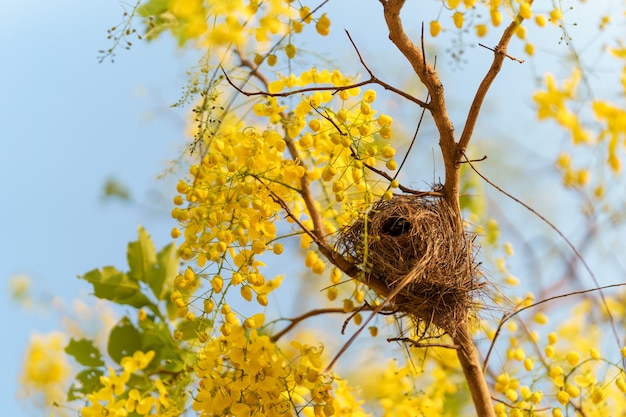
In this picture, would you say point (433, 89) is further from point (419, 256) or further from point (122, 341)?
point (122, 341)

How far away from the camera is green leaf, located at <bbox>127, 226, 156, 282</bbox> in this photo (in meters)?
1.19

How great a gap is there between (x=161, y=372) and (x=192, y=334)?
0.12 m

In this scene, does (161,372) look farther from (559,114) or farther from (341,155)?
(559,114)

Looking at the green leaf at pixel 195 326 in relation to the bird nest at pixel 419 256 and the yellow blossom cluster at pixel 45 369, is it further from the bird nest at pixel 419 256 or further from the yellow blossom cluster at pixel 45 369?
the yellow blossom cluster at pixel 45 369

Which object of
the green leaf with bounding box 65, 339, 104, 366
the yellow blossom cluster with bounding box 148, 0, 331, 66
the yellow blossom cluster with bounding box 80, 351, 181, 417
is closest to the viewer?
the yellow blossom cluster with bounding box 148, 0, 331, 66

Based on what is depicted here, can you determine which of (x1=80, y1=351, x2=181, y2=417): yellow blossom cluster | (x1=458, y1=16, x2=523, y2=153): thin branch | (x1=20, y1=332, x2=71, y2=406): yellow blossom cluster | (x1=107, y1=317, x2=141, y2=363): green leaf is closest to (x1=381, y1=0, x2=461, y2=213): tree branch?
(x1=458, y1=16, x2=523, y2=153): thin branch

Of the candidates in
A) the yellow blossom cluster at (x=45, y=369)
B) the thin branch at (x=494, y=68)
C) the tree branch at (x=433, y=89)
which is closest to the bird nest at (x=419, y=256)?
the tree branch at (x=433, y=89)

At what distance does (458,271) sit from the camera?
2.98 ft

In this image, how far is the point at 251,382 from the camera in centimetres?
90

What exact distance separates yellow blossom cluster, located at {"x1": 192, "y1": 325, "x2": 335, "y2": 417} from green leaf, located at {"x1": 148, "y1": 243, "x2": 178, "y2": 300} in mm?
297

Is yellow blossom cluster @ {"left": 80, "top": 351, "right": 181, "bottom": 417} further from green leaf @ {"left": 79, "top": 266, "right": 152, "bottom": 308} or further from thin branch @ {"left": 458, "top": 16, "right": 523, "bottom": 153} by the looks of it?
thin branch @ {"left": 458, "top": 16, "right": 523, "bottom": 153}

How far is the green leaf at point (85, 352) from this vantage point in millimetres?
1156

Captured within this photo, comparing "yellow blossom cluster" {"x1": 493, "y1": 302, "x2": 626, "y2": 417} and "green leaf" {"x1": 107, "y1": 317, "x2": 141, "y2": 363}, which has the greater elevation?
"green leaf" {"x1": 107, "y1": 317, "x2": 141, "y2": 363}

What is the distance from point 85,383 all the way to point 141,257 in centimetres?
22
